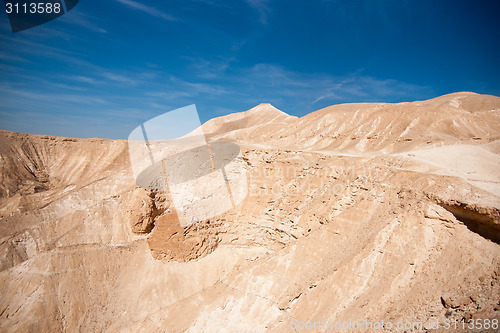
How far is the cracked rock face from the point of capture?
7.52m

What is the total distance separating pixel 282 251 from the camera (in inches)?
451

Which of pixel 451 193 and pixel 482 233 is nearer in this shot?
pixel 482 233

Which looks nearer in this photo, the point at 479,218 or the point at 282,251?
the point at 479,218

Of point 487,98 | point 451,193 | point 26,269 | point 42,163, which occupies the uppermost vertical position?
point 42,163

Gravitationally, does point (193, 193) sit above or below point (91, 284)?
above

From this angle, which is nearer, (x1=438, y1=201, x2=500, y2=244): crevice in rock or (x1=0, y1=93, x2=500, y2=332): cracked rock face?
(x1=438, y1=201, x2=500, y2=244): crevice in rock

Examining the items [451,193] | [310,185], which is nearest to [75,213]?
[310,185]

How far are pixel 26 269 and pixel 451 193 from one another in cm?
1904

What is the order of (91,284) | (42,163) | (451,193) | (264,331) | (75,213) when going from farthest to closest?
(42,163)
(75,213)
(91,284)
(264,331)
(451,193)

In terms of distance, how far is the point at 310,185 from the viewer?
1252 cm

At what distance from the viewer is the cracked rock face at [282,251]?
7520 millimetres

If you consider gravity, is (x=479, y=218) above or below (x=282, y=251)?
above

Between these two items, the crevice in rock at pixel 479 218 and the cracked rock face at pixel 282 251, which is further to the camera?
the cracked rock face at pixel 282 251

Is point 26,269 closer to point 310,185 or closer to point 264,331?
point 264,331
